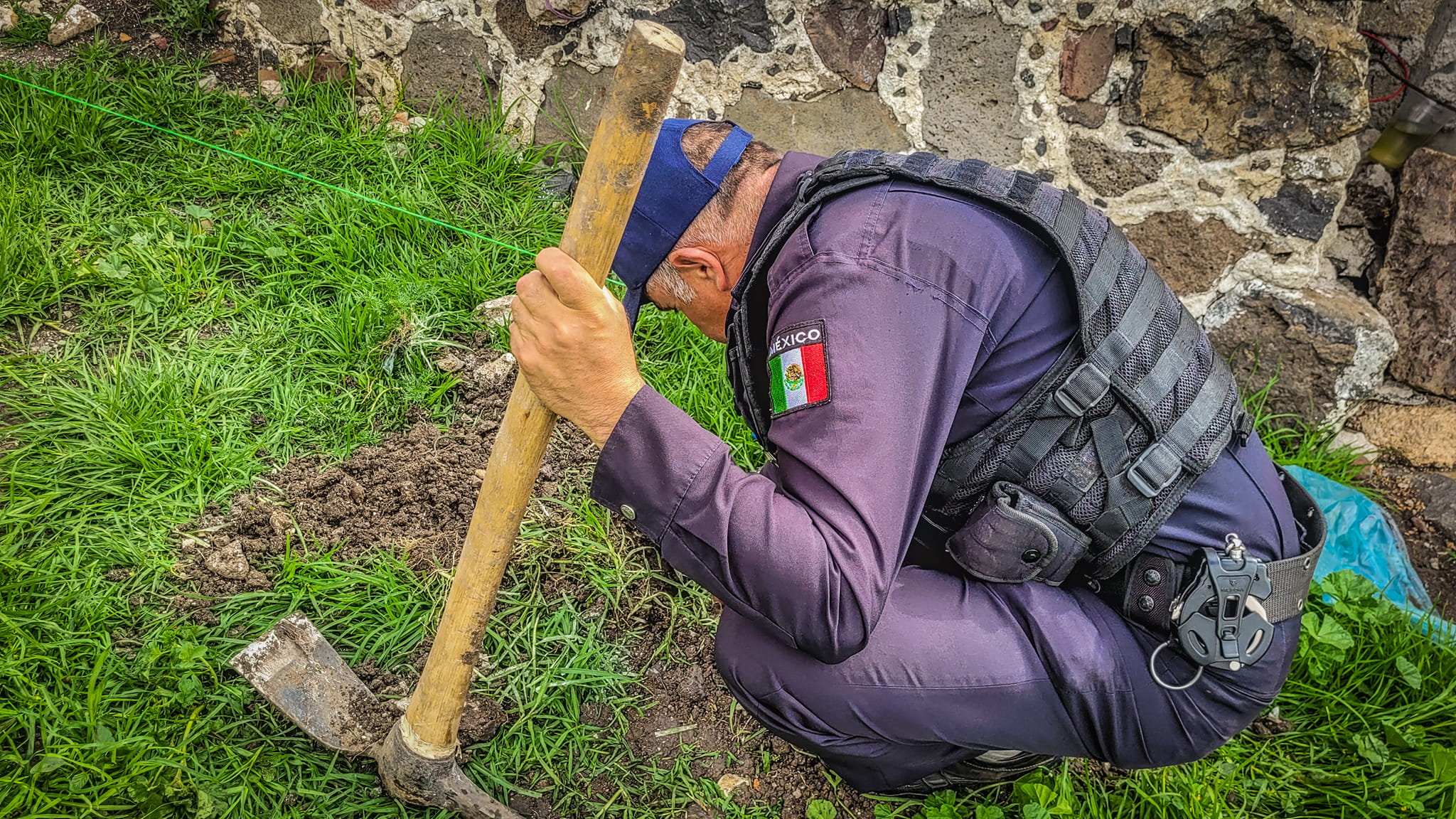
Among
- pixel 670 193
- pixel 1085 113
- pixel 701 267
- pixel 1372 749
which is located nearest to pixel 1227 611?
pixel 1372 749

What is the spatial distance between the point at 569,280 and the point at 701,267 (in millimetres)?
449

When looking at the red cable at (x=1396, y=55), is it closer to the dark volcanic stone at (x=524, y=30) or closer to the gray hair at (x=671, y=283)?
the gray hair at (x=671, y=283)

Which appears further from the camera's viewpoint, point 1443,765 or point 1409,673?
point 1409,673

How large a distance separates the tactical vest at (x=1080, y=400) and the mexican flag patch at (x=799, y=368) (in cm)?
21

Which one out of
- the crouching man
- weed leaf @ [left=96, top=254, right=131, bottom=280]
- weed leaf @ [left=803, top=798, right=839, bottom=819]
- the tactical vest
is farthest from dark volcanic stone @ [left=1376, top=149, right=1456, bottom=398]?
weed leaf @ [left=96, top=254, right=131, bottom=280]

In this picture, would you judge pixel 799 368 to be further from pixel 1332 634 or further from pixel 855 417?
pixel 1332 634

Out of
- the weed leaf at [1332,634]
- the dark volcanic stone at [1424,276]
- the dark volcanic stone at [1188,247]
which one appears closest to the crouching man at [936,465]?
the weed leaf at [1332,634]

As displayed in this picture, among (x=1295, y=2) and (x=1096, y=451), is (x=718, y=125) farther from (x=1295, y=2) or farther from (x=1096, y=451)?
(x=1295, y=2)

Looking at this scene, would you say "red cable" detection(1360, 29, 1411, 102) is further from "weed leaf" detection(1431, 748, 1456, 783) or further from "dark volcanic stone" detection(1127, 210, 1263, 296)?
"weed leaf" detection(1431, 748, 1456, 783)

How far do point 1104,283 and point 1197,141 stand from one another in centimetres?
165

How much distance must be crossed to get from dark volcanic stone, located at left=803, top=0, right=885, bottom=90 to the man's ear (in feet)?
5.25

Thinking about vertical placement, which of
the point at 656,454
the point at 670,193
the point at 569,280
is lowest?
the point at 656,454

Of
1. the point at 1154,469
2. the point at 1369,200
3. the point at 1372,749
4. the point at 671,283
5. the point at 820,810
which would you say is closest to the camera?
the point at 1154,469

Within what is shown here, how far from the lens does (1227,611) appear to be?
174 cm
